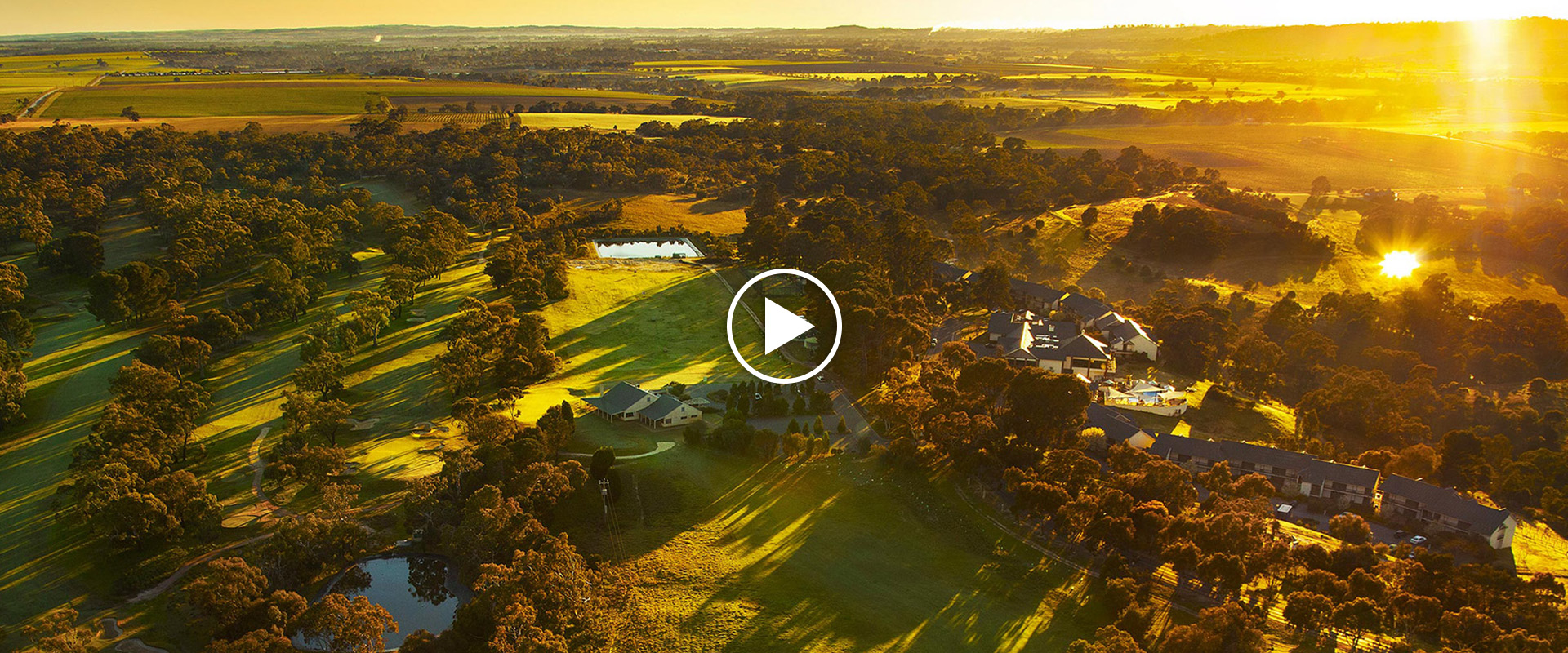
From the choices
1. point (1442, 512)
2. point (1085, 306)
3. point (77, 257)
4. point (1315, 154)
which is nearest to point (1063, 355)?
point (1085, 306)

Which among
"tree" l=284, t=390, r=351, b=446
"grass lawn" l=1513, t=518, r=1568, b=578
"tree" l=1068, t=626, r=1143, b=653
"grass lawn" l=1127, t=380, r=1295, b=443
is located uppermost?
"tree" l=284, t=390, r=351, b=446

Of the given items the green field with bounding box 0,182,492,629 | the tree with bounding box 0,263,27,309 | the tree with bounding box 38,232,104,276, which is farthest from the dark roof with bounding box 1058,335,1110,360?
the tree with bounding box 38,232,104,276

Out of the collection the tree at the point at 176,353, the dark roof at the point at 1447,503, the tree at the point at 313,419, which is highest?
the tree at the point at 176,353

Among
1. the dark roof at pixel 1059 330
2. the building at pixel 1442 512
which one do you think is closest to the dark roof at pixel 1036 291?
the dark roof at pixel 1059 330

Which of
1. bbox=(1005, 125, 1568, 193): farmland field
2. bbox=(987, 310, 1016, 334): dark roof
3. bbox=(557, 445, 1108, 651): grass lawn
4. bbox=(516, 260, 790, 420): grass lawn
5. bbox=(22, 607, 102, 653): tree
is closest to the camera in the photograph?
bbox=(22, 607, 102, 653): tree

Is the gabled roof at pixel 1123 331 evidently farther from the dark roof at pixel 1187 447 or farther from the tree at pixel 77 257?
the tree at pixel 77 257

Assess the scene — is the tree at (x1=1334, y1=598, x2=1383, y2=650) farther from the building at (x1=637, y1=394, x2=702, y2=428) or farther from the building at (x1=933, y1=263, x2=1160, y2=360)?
the building at (x1=933, y1=263, x2=1160, y2=360)
